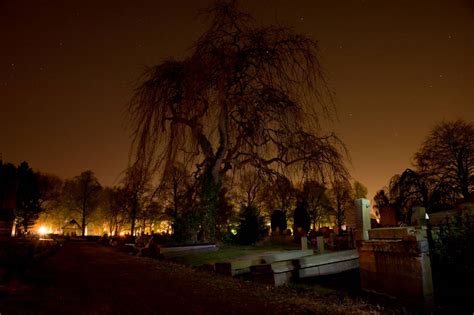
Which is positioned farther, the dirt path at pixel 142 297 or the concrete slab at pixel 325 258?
the concrete slab at pixel 325 258

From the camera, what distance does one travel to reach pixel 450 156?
109 feet

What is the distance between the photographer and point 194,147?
14.1 metres

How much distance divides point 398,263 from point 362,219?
1.63 meters

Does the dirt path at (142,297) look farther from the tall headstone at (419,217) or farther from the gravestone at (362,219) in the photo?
the tall headstone at (419,217)

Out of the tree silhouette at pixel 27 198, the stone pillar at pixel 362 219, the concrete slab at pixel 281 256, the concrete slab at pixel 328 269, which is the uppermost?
the tree silhouette at pixel 27 198

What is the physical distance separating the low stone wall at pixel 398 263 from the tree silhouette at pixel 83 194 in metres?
68.4

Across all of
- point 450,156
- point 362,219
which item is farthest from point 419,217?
point 450,156

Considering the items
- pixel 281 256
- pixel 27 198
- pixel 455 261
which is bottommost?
pixel 281 256

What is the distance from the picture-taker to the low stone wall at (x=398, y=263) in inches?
297

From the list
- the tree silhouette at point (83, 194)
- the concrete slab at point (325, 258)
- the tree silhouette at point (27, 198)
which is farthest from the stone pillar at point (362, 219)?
the tree silhouette at point (83, 194)

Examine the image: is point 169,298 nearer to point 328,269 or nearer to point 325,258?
point 325,258

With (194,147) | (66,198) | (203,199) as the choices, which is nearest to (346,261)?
(194,147)

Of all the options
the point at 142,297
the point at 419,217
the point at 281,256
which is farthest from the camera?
the point at 281,256

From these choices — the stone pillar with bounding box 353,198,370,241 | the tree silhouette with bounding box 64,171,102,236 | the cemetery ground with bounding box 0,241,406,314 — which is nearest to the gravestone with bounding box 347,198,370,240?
the stone pillar with bounding box 353,198,370,241
